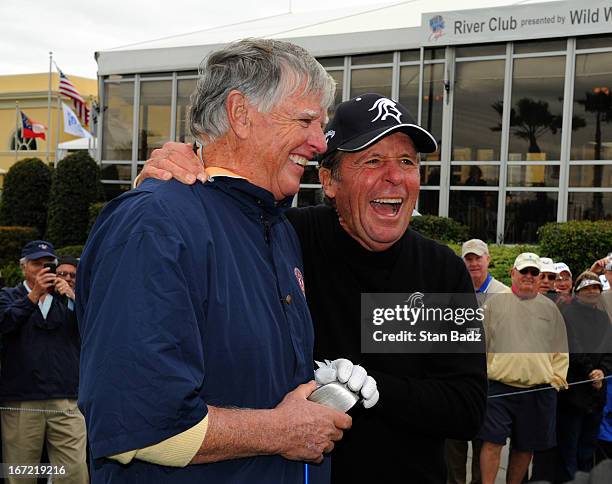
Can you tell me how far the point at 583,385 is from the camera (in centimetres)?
655

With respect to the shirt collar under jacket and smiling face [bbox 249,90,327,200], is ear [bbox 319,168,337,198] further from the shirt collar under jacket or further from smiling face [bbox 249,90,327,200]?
the shirt collar under jacket

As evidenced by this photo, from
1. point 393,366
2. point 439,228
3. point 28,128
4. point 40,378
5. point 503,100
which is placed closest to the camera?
point 393,366

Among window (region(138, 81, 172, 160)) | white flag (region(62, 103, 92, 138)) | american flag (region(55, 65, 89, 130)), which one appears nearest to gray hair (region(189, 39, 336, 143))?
window (region(138, 81, 172, 160))

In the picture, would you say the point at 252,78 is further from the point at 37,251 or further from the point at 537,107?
the point at 537,107

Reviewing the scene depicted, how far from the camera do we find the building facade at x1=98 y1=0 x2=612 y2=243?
14.8m

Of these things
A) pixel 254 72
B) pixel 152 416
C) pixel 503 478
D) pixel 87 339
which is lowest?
pixel 503 478

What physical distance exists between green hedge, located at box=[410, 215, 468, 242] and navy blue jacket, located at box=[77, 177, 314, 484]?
42.0 ft

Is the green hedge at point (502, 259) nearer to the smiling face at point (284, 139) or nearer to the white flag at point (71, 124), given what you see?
the smiling face at point (284, 139)

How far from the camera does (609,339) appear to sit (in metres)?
6.69

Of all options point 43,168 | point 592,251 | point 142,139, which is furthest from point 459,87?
point 43,168

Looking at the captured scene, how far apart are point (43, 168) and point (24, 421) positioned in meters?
15.7

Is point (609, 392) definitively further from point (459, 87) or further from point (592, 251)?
point (459, 87)

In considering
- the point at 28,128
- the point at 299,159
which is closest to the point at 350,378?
the point at 299,159

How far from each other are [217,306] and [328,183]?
1.22 metres
